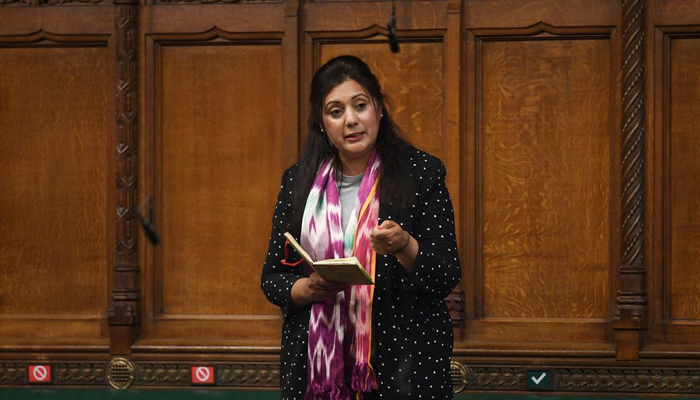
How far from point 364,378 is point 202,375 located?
287 cm

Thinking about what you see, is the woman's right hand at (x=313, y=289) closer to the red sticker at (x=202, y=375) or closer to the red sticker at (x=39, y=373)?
the red sticker at (x=202, y=375)

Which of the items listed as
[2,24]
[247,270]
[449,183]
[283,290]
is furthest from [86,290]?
[283,290]

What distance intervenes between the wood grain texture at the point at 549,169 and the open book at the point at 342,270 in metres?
2.79

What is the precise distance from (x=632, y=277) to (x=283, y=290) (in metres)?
2.84

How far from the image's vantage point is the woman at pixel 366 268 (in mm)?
3080

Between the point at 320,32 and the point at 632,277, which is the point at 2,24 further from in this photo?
the point at 632,277

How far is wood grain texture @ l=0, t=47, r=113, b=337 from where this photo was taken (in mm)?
5934

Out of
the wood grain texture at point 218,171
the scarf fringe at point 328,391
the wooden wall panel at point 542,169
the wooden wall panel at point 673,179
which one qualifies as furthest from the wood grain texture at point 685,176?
the scarf fringe at point 328,391

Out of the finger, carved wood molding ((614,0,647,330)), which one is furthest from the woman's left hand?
carved wood molding ((614,0,647,330))

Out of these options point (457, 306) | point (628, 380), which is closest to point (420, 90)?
point (457, 306)

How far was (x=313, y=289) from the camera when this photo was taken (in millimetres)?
3070

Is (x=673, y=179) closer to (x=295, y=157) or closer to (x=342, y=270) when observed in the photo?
(x=295, y=157)

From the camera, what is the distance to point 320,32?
18.9ft

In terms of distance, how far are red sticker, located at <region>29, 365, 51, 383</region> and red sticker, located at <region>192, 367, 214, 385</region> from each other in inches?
29.4
